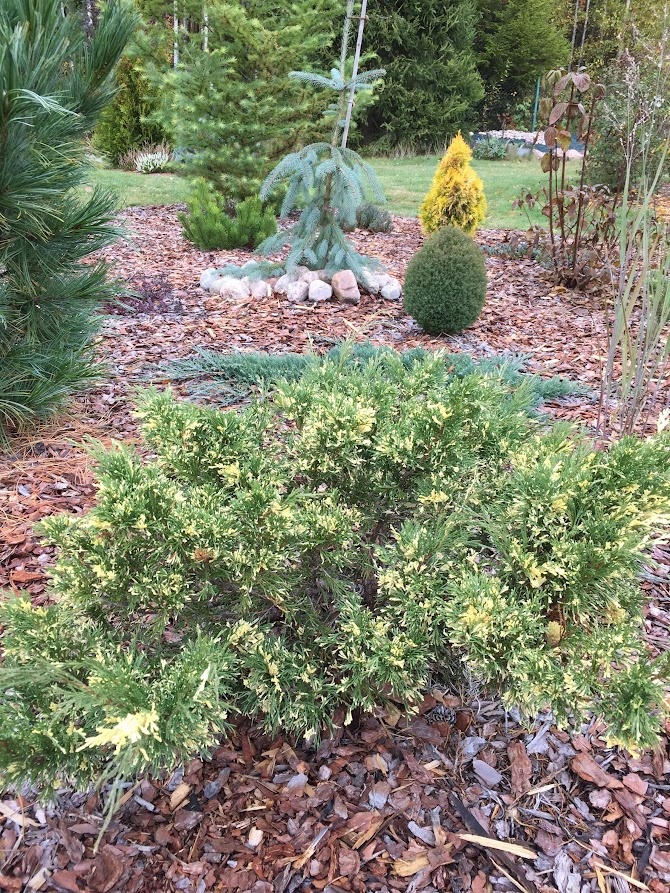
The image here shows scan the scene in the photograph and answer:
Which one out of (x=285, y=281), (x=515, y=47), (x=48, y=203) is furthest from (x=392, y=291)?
(x=515, y=47)

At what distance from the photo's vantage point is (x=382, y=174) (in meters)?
15.4

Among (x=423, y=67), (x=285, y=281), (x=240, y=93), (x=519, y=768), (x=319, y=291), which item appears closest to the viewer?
(x=519, y=768)

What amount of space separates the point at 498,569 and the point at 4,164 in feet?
7.81

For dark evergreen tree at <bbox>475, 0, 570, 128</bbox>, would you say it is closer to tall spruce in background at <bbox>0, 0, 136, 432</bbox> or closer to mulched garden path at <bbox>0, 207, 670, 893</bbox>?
tall spruce in background at <bbox>0, 0, 136, 432</bbox>

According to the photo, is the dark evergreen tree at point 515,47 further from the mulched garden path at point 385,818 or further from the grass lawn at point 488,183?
the mulched garden path at point 385,818

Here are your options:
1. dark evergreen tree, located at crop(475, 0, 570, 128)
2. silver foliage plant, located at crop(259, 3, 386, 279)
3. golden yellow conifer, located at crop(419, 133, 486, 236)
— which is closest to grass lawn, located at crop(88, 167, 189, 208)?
golden yellow conifer, located at crop(419, 133, 486, 236)

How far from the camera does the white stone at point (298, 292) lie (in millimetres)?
6035

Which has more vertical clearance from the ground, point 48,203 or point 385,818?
point 48,203

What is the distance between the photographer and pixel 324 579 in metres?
1.57

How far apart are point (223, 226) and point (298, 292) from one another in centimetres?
240

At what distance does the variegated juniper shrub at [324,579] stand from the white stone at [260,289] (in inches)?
181

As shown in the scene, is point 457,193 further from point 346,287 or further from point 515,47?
point 515,47

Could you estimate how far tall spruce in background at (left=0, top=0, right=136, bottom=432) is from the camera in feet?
7.86

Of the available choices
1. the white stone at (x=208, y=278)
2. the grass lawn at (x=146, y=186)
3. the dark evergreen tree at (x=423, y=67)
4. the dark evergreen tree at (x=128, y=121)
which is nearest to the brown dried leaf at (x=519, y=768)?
the white stone at (x=208, y=278)
